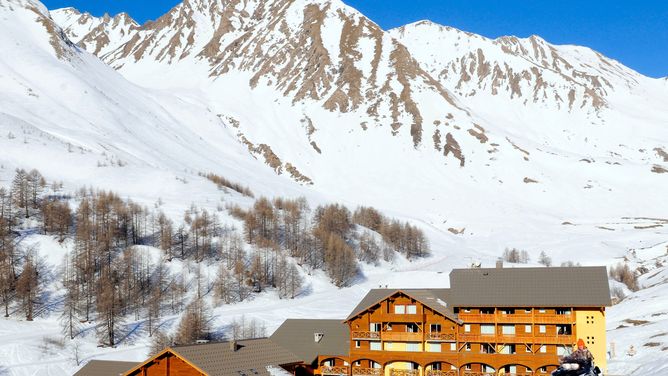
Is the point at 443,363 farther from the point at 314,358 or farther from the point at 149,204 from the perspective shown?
the point at 149,204

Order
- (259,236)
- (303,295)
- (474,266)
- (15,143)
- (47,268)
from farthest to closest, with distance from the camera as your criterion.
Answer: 1. (15,143)
2. (259,236)
3. (303,295)
4. (47,268)
5. (474,266)

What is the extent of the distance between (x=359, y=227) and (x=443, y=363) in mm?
109723

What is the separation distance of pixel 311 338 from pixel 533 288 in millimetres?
21204

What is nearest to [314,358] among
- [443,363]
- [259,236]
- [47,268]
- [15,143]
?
[443,363]

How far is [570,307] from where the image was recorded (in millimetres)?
66938

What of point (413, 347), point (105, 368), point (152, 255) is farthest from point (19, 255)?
point (413, 347)

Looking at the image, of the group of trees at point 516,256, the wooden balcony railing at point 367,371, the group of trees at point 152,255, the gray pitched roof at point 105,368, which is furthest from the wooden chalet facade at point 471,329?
the group of trees at point 516,256

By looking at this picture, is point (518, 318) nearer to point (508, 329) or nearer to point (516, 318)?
point (516, 318)

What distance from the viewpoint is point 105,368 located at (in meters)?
60.5

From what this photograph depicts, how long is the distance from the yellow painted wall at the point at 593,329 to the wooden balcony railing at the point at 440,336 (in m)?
11.0

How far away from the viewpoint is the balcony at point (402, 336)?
68.9m

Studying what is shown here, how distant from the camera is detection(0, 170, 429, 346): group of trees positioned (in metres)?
100

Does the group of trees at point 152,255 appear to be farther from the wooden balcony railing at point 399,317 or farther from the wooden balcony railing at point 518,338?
the wooden balcony railing at point 518,338

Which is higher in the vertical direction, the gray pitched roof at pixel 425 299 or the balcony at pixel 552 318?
the gray pitched roof at pixel 425 299
